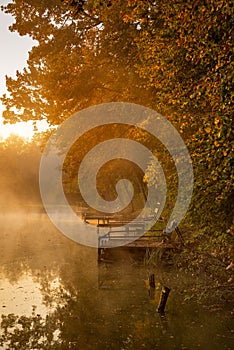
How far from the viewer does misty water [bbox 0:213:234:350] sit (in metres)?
13.1

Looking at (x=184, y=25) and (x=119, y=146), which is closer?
(x=184, y=25)

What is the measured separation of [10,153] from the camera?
4737 inches

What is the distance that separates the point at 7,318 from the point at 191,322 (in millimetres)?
6457

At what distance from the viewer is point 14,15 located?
28.1 meters

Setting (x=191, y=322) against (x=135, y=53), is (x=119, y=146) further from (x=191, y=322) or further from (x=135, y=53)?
(x=191, y=322)

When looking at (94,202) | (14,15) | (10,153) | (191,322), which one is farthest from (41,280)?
(10,153)

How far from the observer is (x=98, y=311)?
1616cm

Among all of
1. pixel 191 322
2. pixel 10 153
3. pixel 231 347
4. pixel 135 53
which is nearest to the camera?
pixel 231 347

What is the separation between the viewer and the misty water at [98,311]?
13117mm

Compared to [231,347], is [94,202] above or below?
above

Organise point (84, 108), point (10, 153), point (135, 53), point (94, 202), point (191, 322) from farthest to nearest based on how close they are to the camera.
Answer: point (10, 153), point (94, 202), point (84, 108), point (135, 53), point (191, 322)

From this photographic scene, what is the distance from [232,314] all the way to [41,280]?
9.79 meters

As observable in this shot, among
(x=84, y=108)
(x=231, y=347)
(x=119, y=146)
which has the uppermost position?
(x=84, y=108)

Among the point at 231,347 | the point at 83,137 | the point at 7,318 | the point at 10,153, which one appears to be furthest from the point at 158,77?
the point at 10,153
